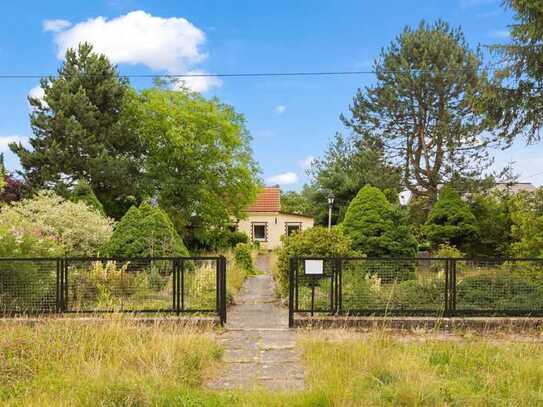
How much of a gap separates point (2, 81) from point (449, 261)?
18571 millimetres

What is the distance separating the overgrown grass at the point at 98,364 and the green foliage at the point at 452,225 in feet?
52.4


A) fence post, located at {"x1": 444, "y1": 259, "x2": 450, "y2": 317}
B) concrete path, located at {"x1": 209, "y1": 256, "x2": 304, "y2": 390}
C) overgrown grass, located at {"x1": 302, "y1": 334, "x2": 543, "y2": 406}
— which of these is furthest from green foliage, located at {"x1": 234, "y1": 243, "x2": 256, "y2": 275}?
overgrown grass, located at {"x1": 302, "y1": 334, "x2": 543, "y2": 406}

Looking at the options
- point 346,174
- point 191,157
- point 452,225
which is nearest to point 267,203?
point 346,174

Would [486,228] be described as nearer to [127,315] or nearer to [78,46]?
[127,315]

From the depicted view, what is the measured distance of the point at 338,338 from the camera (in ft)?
22.3

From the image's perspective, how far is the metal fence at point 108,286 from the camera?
772cm

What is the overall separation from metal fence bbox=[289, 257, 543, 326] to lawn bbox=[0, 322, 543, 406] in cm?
130

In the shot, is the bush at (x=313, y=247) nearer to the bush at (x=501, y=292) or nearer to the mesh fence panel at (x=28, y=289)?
the bush at (x=501, y=292)

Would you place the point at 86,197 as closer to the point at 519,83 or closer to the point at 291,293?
the point at 291,293

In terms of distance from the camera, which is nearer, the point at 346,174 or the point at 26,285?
the point at 26,285

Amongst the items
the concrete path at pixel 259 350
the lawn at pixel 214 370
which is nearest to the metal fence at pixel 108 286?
the concrete path at pixel 259 350

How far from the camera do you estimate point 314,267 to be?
25.9 feet

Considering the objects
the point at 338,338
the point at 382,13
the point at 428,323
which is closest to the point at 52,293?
the point at 338,338

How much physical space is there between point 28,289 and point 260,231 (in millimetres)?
28382
